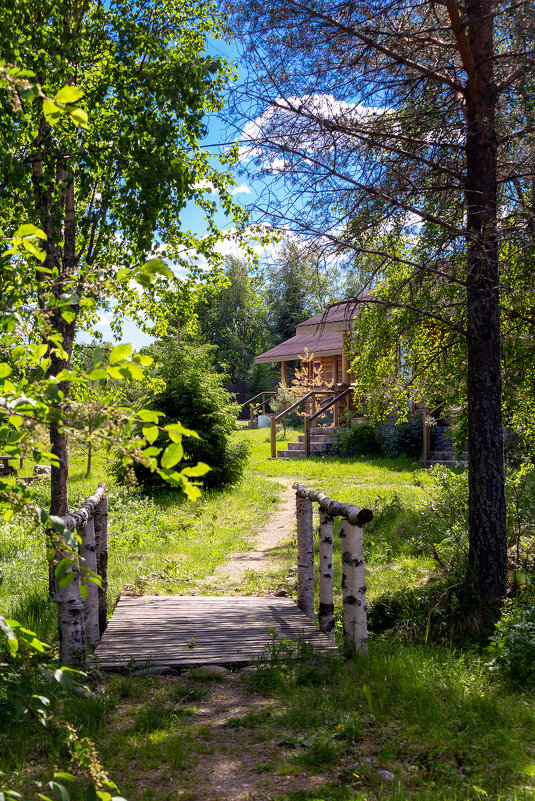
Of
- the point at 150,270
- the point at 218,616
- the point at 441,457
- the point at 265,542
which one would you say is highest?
the point at 150,270

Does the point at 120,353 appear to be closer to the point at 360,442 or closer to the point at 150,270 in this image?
the point at 150,270

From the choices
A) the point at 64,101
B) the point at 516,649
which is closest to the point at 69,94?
the point at 64,101

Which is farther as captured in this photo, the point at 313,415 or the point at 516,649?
the point at 313,415

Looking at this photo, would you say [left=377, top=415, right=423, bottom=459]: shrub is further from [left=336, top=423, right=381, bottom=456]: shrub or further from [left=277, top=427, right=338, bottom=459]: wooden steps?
[left=277, top=427, right=338, bottom=459]: wooden steps

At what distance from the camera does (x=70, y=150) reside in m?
6.21

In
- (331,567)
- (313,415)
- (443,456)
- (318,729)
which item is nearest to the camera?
(318,729)

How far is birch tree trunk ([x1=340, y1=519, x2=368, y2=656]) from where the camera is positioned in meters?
4.89

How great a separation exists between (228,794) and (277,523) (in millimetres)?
8445

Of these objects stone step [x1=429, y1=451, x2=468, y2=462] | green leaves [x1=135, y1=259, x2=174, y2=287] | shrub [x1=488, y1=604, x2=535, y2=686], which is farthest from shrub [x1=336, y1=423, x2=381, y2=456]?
green leaves [x1=135, y1=259, x2=174, y2=287]

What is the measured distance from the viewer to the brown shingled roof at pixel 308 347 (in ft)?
91.4

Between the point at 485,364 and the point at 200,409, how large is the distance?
8215mm

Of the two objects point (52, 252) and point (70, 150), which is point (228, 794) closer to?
point (52, 252)

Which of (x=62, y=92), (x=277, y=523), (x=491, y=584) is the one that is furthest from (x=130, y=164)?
(x=277, y=523)

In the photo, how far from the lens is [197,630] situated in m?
5.50
